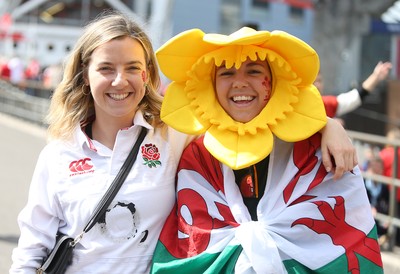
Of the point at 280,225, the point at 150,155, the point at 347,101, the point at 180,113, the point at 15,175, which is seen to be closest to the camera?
the point at 280,225

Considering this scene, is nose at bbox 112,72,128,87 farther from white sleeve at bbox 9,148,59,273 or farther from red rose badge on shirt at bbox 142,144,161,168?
white sleeve at bbox 9,148,59,273

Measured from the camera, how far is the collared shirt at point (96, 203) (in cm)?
293

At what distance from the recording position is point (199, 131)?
2.90 meters

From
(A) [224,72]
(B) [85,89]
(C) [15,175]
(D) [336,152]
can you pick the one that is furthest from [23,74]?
(D) [336,152]

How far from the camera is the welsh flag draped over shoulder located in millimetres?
2707

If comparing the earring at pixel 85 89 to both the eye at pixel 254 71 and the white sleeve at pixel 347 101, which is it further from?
the white sleeve at pixel 347 101

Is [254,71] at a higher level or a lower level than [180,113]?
higher

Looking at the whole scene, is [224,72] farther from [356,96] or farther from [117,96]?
[356,96]

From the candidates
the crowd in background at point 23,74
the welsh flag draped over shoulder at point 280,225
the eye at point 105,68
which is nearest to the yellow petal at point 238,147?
the welsh flag draped over shoulder at point 280,225

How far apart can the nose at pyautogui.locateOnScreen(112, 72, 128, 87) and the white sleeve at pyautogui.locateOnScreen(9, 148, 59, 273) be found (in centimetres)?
45

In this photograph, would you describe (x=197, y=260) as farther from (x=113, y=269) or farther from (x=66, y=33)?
(x=66, y=33)

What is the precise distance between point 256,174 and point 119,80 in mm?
671

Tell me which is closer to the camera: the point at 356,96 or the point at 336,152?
the point at 336,152

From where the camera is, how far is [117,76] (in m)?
2.97
